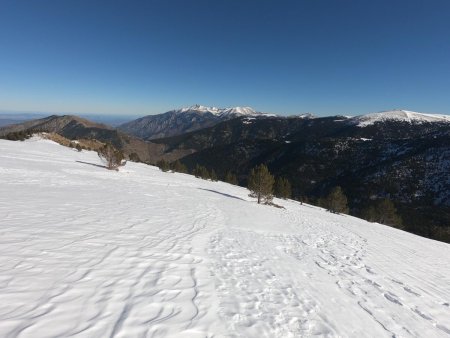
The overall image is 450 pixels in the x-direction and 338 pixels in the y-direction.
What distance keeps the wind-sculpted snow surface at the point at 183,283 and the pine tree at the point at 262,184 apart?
1919cm

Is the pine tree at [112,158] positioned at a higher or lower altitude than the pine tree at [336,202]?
higher

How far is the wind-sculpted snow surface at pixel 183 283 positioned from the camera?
5105 millimetres

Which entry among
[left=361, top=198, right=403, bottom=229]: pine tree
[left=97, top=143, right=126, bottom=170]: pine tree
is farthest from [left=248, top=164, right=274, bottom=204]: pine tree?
[left=361, top=198, right=403, bottom=229]: pine tree

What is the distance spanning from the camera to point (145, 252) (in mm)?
8797

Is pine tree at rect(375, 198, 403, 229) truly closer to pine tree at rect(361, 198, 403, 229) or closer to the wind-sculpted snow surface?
pine tree at rect(361, 198, 403, 229)

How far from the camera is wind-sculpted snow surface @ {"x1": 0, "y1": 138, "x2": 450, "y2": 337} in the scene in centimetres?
511

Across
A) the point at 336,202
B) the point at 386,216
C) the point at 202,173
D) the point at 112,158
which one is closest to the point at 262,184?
the point at 112,158

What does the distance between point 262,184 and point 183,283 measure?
2724cm

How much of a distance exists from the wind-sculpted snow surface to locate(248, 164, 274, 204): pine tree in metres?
19.2

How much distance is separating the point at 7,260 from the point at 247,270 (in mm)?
6475

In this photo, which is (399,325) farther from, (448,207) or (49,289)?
(448,207)

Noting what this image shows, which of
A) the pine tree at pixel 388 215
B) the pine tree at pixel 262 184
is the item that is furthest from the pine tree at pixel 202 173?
the pine tree at pixel 388 215

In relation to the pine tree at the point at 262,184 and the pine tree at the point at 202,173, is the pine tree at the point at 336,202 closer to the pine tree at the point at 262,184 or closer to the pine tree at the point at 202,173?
the pine tree at the point at 202,173

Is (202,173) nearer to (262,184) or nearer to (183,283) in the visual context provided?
(262,184)
